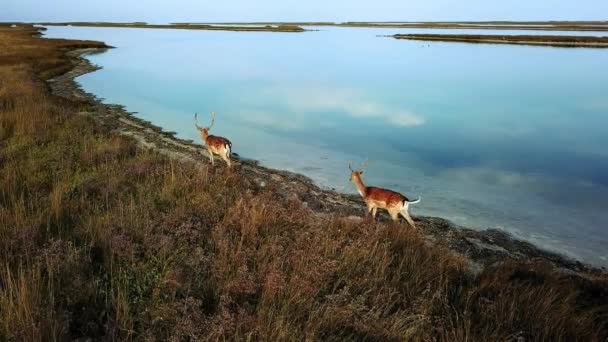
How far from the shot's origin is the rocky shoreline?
9.69 meters

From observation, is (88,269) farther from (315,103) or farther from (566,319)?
(315,103)

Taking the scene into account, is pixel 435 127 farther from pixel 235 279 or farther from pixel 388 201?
pixel 235 279

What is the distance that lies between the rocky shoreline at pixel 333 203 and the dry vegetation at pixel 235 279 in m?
1.50

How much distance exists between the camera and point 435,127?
2316 centimetres

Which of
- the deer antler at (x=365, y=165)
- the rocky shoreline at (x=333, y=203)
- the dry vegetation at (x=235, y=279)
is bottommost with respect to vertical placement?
the rocky shoreline at (x=333, y=203)

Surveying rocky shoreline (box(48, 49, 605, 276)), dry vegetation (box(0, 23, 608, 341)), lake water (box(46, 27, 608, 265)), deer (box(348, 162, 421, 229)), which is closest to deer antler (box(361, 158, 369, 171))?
lake water (box(46, 27, 608, 265))

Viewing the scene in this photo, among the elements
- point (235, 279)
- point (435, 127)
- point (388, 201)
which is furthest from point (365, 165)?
point (235, 279)

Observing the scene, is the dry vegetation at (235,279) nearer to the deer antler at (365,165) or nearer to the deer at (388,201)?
the deer at (388,201)

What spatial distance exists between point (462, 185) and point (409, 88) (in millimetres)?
21686

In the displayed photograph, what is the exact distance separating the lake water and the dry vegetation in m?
5.05

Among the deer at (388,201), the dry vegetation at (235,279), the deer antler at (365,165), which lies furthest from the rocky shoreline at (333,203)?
the deer antler at (365,165)

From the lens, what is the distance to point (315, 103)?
2961cm

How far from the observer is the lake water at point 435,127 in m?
13.2

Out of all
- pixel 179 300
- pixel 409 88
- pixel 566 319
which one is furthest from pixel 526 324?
pixel 409 88
